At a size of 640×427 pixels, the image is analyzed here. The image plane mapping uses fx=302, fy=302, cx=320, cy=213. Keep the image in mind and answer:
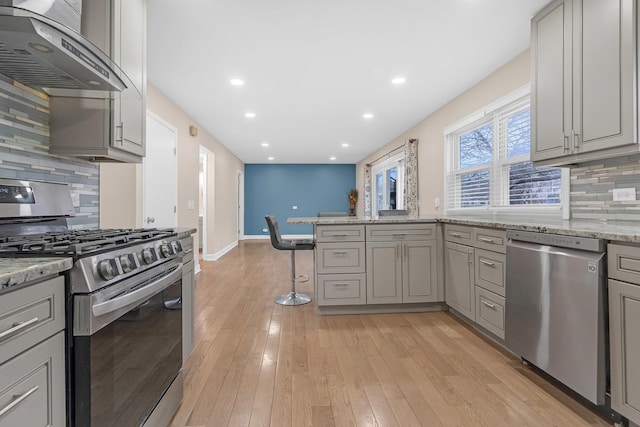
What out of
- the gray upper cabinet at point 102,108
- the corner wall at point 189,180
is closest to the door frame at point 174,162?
the corner wall at point 189,180

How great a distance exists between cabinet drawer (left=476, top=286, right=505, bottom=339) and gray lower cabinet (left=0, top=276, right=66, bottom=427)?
2371 millimetres

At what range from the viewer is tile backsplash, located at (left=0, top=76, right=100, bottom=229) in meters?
1.44

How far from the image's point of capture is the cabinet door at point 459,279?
250 centimetres

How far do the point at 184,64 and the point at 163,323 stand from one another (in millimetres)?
2550

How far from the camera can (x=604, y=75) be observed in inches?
69.6

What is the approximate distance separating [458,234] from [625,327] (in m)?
1.38

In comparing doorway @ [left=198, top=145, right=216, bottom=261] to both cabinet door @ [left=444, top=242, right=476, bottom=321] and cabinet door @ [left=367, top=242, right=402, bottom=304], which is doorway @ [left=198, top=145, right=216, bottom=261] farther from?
cabinet door @ [left=444, top=242, right=476, bottom=321]

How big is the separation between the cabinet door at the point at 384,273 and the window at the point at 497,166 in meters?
1.33

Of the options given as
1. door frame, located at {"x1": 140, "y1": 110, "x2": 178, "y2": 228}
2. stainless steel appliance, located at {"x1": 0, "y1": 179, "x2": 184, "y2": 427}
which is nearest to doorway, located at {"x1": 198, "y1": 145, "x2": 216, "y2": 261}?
door frame, located at {"x1": 140, "y1": 110, "x2": 178, "y2": 228}

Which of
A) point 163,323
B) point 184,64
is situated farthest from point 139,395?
point 184,64

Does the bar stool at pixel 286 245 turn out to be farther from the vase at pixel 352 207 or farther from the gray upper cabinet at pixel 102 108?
the vase at pixel 352 207

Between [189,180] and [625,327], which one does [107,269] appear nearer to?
[625,327]

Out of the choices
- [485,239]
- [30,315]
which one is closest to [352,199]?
[485,239]

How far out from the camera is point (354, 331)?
8.30ft
